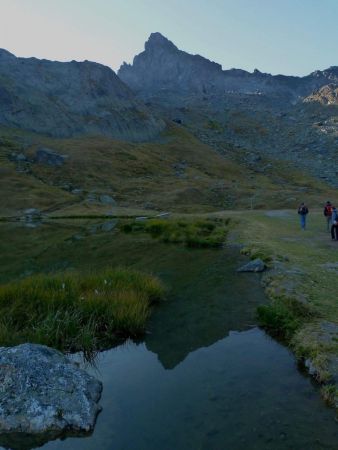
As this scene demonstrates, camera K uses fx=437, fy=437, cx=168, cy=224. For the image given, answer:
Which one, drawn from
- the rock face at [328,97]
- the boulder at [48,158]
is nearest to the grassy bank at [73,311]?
the boulder at [48,158]

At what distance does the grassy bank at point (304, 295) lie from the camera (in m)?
12.5

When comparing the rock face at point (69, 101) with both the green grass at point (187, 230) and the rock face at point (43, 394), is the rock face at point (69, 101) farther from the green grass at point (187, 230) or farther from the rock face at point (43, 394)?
the rock face at point (43, 394)

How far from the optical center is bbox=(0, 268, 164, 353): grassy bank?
552 inches

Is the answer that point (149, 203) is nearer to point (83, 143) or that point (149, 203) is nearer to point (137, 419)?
point (83, 143)

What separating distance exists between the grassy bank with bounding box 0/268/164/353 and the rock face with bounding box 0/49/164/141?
10686cm

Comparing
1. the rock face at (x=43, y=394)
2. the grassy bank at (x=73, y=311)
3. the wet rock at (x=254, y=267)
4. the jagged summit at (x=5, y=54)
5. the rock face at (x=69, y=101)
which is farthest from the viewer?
the jagged summit at (x=5, y=54)

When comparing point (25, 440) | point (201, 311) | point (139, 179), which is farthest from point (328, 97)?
point (25, 440)

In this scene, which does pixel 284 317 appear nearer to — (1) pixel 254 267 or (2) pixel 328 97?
(1) pixel 254 267

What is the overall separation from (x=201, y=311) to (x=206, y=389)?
677 cm

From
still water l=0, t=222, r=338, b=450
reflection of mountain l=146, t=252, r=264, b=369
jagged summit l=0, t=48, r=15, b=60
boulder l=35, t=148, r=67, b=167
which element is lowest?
reflection of mountain l=146, t=252, r=264, b=369

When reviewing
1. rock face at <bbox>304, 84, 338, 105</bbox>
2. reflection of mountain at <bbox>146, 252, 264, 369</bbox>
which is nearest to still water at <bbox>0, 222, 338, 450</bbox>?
reflection of mountain at <bbox>146, 252, 264, 369</bbox>

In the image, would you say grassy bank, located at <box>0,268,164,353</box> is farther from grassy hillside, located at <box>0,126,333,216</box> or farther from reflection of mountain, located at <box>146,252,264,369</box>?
grassy hillside, located at <box>0,126,333,216</box>

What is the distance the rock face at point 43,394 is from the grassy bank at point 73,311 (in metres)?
2.37

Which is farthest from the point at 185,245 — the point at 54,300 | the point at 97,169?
the point at 97,169
